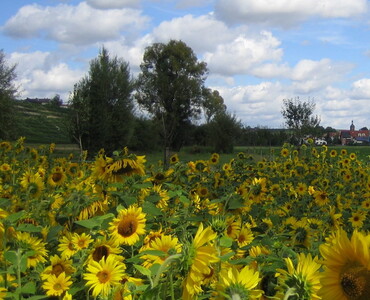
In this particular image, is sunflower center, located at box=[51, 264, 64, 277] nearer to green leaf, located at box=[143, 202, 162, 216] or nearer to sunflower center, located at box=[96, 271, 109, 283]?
sunflower center, located at box=[96, 271, 109, 283]

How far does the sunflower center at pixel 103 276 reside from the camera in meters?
1.53

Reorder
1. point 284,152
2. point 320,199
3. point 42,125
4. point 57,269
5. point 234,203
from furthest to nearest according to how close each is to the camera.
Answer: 1. point 42,125
2. point 284,152
3. point 320,199
4. point 234,203
5. point 57,269

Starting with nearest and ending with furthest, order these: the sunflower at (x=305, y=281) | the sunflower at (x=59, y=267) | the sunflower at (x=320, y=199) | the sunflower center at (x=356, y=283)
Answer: the sunflower center at (x=356, y=283)
the sunflower at (x=305, y=281)
the sunflower at (x=59, y=267)
the sunflower at (x=320, y=199)

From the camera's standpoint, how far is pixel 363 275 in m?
0.83

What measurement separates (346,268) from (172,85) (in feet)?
144

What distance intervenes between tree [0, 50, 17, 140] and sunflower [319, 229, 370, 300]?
29956 mm

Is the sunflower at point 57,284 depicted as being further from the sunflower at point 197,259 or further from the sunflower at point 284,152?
the sunflower at point 284,152

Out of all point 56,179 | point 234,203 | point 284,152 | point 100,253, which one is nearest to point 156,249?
point 100,253

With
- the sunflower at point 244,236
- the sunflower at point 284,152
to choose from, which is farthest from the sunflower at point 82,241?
the sunflower at point 284,152

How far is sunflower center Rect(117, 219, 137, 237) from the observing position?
1837mm

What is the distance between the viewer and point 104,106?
3378 cm

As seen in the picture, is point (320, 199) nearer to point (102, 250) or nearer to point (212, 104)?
point (102, 250)

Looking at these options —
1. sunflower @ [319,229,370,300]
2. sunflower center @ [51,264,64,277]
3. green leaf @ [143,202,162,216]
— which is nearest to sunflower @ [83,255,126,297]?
sunflower center @ [51,264,64,277]

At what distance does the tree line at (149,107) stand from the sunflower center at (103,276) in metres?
24.9
